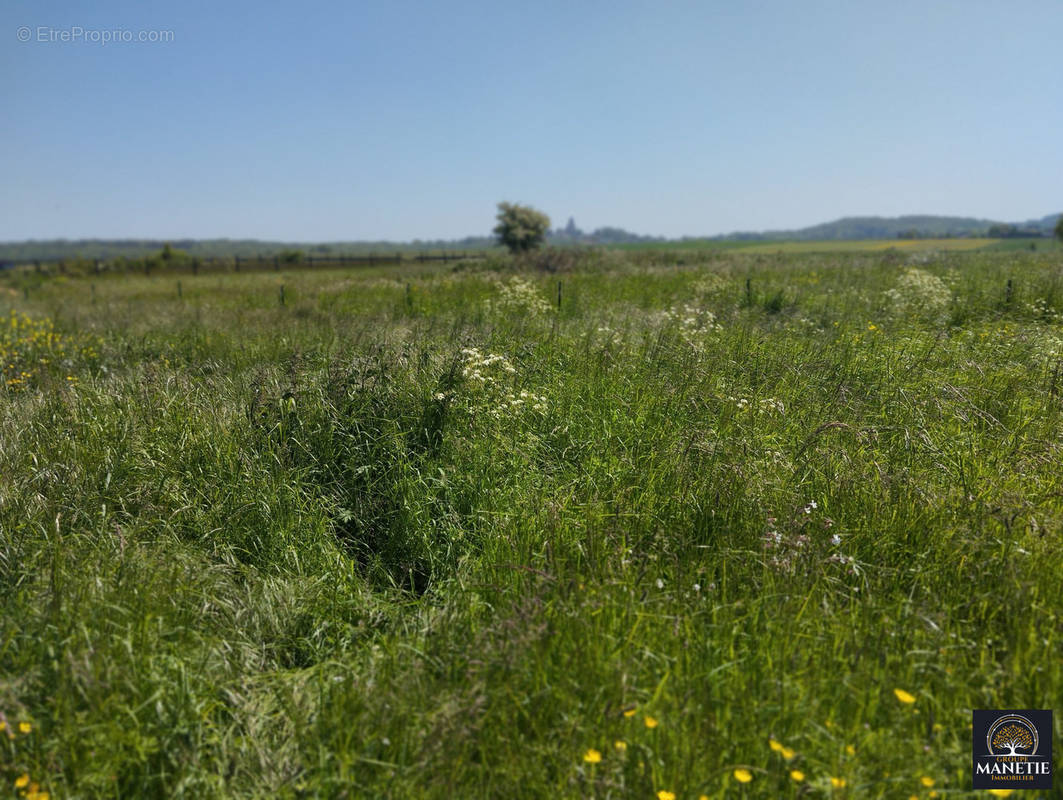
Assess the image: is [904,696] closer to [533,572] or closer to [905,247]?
[533,572]

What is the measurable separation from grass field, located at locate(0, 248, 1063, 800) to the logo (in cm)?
6

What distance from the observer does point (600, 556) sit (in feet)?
11.3

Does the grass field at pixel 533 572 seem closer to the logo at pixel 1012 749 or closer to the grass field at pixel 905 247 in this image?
the logo at pixel 1012 749

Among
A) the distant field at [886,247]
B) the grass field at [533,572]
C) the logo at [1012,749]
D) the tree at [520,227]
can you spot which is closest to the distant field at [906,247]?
the distant field at [886,247]

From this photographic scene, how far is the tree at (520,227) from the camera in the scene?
56.9 metres

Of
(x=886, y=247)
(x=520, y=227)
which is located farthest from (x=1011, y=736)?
(x=886, y=247)

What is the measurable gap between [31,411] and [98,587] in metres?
3.66

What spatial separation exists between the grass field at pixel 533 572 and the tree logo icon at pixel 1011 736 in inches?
3.6

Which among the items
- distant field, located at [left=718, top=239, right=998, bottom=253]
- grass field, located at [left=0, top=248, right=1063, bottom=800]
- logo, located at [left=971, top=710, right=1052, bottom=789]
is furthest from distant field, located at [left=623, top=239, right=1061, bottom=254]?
logo, located at [left=971, top=710, right=1052, bottom=789]

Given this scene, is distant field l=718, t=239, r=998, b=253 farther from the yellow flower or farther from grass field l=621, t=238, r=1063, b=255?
the yellow flower

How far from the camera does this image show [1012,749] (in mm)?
2223

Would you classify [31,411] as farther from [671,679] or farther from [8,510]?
[671,679]

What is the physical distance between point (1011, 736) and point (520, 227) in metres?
57.2

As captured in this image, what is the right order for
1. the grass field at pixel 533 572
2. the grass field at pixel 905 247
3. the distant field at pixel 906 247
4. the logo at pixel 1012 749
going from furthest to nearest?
the distant field at pixel 906 247, the grass field at pixel 905 247, the grass field at pixel 533 572, the logo at pixel 1012 749
